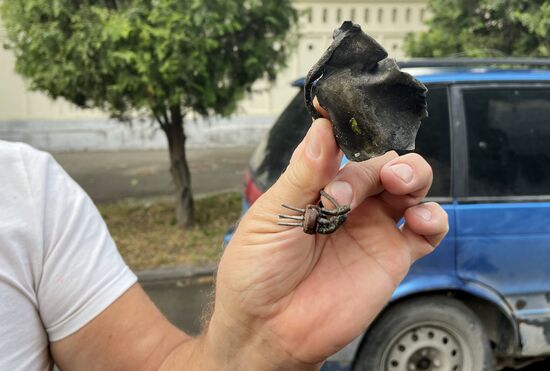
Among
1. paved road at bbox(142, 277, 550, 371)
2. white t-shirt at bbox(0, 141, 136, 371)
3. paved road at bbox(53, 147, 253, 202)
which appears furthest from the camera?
paved road at bbox(53, 147, 253, 202)

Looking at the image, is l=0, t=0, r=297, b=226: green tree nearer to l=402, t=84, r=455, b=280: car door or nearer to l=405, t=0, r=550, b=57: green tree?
l=405, t=0, r=550, b=57: green tree

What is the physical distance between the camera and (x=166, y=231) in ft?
20.2

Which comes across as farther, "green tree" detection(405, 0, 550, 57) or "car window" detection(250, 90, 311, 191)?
"green tree" detection(405, 0, 550, 57)

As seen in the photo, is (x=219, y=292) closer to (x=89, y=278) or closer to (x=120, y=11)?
(x=89, y=278)

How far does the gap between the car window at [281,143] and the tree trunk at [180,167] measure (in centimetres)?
246

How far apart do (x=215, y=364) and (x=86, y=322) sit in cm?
46

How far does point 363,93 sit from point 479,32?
617cm

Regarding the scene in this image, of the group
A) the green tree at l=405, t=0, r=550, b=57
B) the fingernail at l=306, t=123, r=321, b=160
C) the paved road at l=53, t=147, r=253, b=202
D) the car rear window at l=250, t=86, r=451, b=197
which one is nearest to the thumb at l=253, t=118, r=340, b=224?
the fingernail at l=306, t=123, r=321, b=160

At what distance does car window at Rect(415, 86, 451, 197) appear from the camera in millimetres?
2812

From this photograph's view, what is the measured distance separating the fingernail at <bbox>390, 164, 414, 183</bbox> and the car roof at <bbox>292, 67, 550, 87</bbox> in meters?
1.90

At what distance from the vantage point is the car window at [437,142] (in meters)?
2.81

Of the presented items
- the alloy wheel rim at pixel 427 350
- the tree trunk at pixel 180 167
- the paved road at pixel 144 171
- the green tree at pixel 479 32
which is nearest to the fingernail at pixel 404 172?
the alloy wheel rim at pixel 427 350

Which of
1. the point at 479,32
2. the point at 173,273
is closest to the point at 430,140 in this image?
the point at 173,273

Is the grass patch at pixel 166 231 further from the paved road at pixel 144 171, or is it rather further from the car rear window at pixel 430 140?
the car rear window at pixel 430 140
